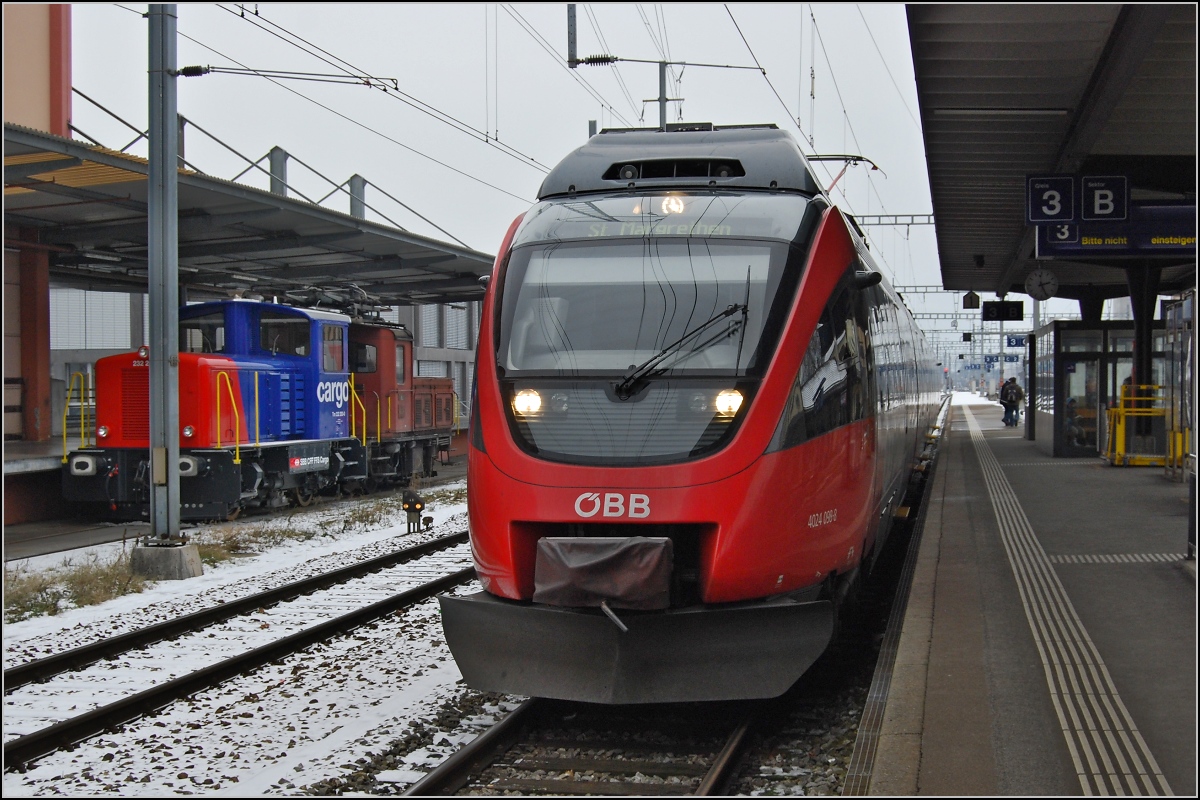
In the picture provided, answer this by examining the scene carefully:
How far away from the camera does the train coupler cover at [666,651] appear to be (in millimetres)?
5414

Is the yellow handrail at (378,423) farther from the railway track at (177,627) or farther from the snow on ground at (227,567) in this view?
the railway track at (177,627)

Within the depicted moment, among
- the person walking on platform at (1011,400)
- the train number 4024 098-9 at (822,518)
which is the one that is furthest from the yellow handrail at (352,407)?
the person walking on platform at (1011,400)

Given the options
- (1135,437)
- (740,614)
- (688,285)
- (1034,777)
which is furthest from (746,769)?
(1135,437)

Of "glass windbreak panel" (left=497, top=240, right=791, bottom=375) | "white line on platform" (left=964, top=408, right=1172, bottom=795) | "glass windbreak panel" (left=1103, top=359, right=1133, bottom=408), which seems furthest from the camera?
"glass windbreak panel" (left=1103, top=359, right=1133, bottom=408)

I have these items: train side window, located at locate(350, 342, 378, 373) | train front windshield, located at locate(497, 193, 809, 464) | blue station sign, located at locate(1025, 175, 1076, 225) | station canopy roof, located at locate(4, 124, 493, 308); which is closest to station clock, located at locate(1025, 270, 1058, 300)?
blue station sign, located at locate(1025, 175, 1076, 225)

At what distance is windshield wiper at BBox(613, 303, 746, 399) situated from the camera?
581 cm

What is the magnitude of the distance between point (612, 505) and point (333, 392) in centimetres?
1279

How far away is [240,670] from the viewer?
7.36 meters

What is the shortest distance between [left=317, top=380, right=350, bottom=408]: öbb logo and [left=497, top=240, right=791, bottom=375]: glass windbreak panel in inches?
445

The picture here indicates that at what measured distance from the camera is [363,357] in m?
19.2

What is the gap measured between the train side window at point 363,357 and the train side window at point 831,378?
43.9 feet

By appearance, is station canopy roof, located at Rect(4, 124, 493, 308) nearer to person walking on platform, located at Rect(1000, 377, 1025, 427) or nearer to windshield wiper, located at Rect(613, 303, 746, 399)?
windshield wiper, located at Rect(613, 303, 746, 399)

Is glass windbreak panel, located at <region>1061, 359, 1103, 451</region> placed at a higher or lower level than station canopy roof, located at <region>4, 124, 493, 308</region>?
lower

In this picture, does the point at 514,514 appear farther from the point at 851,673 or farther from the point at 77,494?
the point at 77,494
